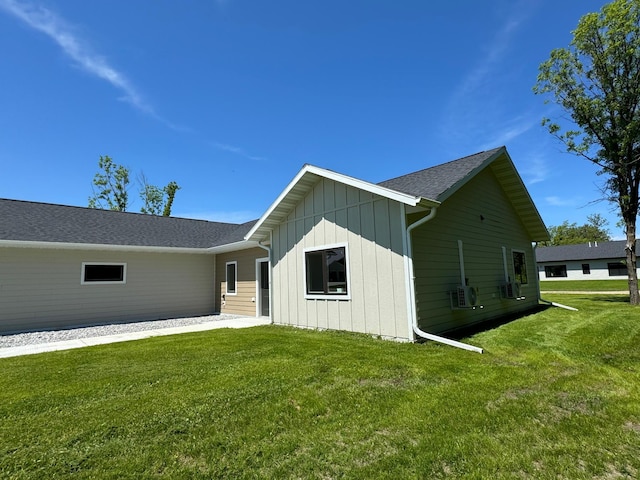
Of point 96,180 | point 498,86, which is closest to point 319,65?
point 498,86

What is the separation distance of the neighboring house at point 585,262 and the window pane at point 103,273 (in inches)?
1618

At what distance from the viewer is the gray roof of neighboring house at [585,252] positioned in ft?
107

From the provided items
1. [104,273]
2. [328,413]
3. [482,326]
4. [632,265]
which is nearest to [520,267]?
[482,326]

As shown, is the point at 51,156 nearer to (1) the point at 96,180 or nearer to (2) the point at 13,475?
(1) the point at 96,180

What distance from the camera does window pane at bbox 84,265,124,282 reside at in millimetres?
11062

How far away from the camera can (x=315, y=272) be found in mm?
8484

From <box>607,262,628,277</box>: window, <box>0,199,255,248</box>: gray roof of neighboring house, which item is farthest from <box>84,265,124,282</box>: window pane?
<box>607,262,628,277</box>: window

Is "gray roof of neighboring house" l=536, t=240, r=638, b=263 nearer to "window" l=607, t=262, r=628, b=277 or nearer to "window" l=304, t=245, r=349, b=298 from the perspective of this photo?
"window" l=607, t=262, r=628, b=277

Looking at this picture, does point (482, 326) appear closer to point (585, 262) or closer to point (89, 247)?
point (89, 247)

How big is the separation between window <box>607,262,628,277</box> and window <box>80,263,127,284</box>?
138 feet

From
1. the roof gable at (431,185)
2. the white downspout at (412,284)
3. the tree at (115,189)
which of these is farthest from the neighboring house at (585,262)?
the tree at (115,189)

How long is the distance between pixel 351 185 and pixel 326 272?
2.29 metres

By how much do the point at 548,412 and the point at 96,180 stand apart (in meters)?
34.1

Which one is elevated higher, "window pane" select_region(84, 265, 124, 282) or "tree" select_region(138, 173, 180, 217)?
"tree" select_region(138, 173, 180, 217)
